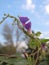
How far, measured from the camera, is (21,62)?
2.66 ft

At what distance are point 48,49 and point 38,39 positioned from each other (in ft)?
0.18

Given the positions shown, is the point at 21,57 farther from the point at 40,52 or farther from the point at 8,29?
the point at 8,29

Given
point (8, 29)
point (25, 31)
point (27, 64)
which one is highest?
point (8, 29)

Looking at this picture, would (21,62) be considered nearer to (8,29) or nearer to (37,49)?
(37,49)

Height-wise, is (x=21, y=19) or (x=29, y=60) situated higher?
(x=21, y=19)

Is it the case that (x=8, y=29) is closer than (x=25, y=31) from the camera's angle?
No

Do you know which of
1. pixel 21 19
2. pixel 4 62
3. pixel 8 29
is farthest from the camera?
pixel 8 29

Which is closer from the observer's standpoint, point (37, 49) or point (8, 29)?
point (37, 49)

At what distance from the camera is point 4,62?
0.88m

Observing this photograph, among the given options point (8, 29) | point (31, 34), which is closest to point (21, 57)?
point (31, 34)

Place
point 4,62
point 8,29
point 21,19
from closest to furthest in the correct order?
point 21,19
point 4,62
point 8,29

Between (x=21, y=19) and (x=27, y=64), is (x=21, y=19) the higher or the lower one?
the higher one

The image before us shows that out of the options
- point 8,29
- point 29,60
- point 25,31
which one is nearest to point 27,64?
point 29,60

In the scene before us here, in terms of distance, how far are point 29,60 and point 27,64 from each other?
0.05ft
